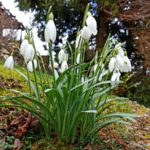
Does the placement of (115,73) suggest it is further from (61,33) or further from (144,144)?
(61,33)

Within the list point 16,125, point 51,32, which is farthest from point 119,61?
point 16,125

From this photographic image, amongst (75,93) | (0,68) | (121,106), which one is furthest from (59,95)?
(0,68)

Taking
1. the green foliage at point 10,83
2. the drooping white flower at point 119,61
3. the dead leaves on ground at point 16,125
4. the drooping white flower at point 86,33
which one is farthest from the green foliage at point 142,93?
the drooping white flower at point 86,33

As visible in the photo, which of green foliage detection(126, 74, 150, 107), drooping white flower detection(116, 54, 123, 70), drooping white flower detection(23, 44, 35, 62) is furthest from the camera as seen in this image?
green foliage detection(126, 74, 150, 107)

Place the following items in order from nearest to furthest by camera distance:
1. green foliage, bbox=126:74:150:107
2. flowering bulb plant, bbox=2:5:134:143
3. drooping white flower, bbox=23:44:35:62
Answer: drooping white flower, bbox=23:44:35:62 → flowering bulb plant, bbox=2:5:134:143 → green foliage, bbox=126:74:150:107

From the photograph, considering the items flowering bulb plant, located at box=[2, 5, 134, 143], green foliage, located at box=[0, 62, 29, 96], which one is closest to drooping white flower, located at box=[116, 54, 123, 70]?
flowering bulb plant, located at box=[2, 5, 134, 143]

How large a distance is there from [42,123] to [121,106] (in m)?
2.22

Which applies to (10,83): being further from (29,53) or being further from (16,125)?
(29,53)

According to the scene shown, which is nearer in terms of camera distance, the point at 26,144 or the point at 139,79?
the point at 26,144

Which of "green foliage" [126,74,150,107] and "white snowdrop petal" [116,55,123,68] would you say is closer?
"white snowdrop petal" [116,55,123,68]

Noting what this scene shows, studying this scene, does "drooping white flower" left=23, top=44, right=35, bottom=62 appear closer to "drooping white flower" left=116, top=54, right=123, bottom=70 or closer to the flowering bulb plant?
the flowering bulb plant

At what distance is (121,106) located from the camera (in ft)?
17.2

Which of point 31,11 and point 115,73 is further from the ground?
point 31,11

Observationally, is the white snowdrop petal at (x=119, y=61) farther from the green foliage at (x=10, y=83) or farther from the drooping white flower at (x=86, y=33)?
the green foliage at (x=10, y=83)
